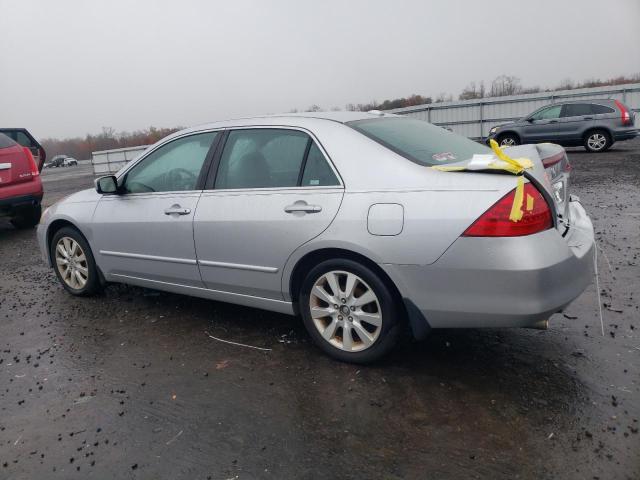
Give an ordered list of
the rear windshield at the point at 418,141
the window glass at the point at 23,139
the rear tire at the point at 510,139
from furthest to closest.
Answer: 1. the rear tire at the point at 510,139
2. the window glass at the point at 23,139
3. the rear windshield at the point at 418,141

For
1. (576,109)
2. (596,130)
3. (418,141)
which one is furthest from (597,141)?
(418,141)

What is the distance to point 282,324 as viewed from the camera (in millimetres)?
4043

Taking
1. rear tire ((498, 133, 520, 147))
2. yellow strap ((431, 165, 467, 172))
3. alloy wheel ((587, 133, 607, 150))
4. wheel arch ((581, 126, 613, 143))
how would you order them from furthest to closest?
1. rear tire ((498, 133, 520, 147))
2. alloy wheel ((587, 133, 607, 150))
3. wheel arch ((581, 126, 613, 143))
4. yellow strap ((431, 165, 467, 172))

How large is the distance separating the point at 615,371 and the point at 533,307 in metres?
0.77

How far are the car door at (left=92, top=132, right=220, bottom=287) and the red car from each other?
4473mm

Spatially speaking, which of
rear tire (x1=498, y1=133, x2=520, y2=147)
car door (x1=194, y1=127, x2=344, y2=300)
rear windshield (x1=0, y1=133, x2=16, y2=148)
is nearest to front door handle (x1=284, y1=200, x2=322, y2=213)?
car door (x1=194, y1=127, x2=344, y2=300)

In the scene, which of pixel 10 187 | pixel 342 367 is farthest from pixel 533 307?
pixel 10 187

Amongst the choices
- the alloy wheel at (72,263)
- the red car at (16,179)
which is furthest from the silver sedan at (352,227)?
the red car at (16,179)

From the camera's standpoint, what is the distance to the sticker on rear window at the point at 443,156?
3.24 meters

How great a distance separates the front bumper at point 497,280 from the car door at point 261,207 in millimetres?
685

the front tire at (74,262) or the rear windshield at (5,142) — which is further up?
the rear windshield at (5,142)

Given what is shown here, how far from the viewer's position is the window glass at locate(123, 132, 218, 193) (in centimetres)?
401

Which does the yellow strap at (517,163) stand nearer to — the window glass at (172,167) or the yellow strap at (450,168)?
the yellow strap at (450,168)

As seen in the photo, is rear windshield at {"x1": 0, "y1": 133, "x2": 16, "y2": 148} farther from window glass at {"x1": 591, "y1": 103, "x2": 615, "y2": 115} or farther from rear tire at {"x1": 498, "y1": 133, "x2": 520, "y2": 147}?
window glass at {"x1": 591, "y1": 103, "x2": 615, "y2": 115}
